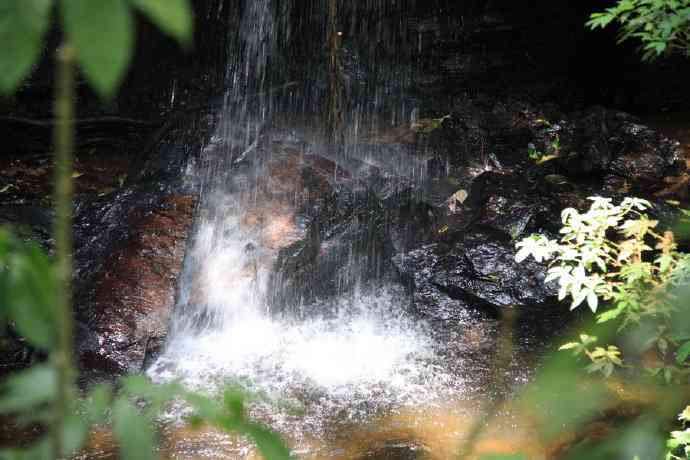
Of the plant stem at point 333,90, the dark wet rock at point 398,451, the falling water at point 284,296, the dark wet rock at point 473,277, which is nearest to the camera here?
the dark wet rock at point 398,451

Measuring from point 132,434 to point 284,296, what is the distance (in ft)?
16.9

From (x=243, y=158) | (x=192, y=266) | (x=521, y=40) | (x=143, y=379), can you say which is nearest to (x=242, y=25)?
(x=243, y=158)

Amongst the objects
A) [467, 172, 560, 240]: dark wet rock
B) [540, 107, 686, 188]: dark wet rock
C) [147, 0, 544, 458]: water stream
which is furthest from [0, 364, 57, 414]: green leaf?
[540, 107, 686, 188]: dark wet rock

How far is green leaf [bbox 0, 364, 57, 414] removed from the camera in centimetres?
53

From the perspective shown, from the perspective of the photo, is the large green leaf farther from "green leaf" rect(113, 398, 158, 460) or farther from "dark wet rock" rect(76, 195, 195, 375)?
"dark wet rock" rect(76, 195, 195, 375)

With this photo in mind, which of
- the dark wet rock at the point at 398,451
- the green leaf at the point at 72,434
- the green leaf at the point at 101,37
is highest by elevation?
the green leaf at the point at 101,37

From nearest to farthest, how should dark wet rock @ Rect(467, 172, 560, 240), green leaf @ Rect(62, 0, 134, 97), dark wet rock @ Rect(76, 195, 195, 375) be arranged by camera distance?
1. green leaf @ Rect(62, 0, 134, 97)
2. dark wet rock @ Rect(76, 195, 195, 375)
3. dark wet rock @ Rect(467, 172, 560, 240)

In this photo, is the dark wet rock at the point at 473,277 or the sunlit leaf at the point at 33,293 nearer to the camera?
the sunlit leaf at the point at 33,293

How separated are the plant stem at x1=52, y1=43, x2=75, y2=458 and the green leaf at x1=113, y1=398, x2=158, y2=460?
51 millimetres

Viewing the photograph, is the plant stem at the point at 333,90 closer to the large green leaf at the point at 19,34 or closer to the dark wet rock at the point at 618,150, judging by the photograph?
the dark wet rock at the point at 618,150

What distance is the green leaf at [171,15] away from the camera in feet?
1.39

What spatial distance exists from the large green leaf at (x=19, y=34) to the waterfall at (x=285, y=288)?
400 centimetres

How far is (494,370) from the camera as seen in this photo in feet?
14.8

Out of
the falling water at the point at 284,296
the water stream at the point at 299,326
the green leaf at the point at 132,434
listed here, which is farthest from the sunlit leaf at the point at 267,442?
the falling water at the point at 284,296
